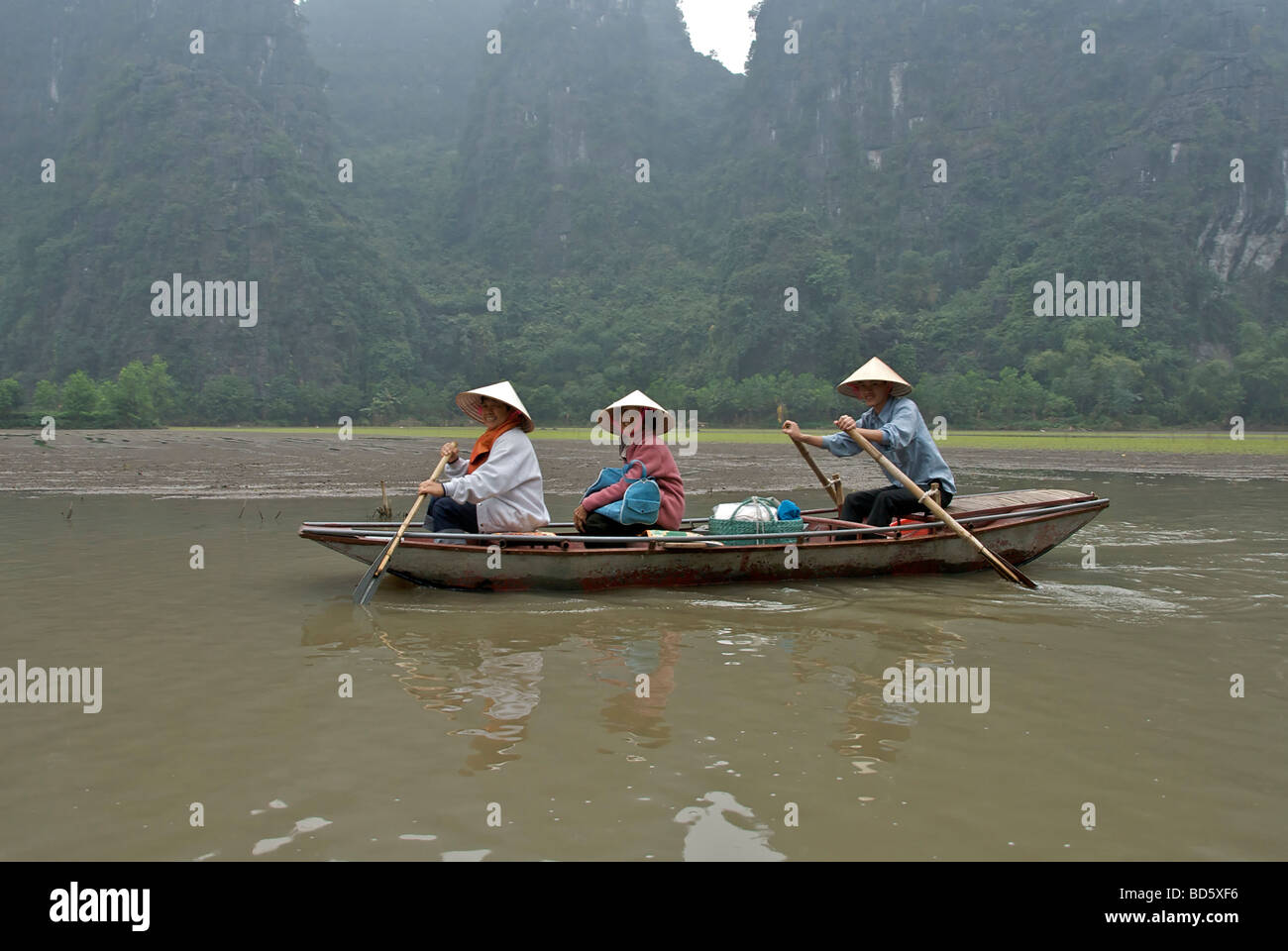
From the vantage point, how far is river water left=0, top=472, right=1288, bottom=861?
2807 millimetres

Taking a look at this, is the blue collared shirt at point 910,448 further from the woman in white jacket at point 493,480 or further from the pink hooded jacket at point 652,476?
the woman in white jacket at point 493,480

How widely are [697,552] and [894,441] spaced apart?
1490 millimetres

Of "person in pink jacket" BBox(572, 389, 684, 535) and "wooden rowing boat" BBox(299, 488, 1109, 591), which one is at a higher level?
"person in pink jacket" BBox(572, 389, 684, 535)

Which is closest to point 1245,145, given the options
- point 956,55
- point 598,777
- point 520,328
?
point 956,55

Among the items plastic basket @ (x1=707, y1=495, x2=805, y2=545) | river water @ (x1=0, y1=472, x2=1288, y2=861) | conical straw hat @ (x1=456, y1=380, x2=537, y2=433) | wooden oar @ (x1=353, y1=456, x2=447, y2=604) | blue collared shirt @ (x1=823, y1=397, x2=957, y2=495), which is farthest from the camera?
blue collared shirt @ (x1=823, y1=397, x2=957, y2=495)

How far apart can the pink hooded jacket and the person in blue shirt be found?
34.5 inches

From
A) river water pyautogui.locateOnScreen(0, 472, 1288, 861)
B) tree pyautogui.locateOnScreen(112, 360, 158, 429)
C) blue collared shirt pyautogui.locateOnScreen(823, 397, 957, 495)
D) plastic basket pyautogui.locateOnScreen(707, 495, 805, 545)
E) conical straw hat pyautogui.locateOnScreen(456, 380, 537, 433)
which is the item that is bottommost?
river water pyautogui.locateOnScreen(0, 472, 1288, 861)

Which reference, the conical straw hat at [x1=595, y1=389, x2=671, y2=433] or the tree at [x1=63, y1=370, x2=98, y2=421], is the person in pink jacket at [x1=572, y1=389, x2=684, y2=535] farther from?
the tree at [x1=63, y1=370, x2=98, y2=421]

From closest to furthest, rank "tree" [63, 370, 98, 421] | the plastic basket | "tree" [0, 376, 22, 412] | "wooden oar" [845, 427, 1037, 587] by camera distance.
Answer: "wooden oar" [845, 427, 1037, 587] → the plastic basket → "tree" [0, 376, 22, 412] → "tree" [63, 370, 98, 421]

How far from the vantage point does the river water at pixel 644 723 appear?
2807 mm

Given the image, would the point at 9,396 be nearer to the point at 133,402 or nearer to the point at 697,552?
the point at 133,402

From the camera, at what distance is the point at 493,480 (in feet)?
19.8

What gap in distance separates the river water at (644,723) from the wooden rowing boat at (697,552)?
0.13 meters

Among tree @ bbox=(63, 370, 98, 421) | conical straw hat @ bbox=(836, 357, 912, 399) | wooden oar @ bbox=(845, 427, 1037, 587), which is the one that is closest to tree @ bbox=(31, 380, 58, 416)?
tree @ bbox=(63, 370, 98, 421)
